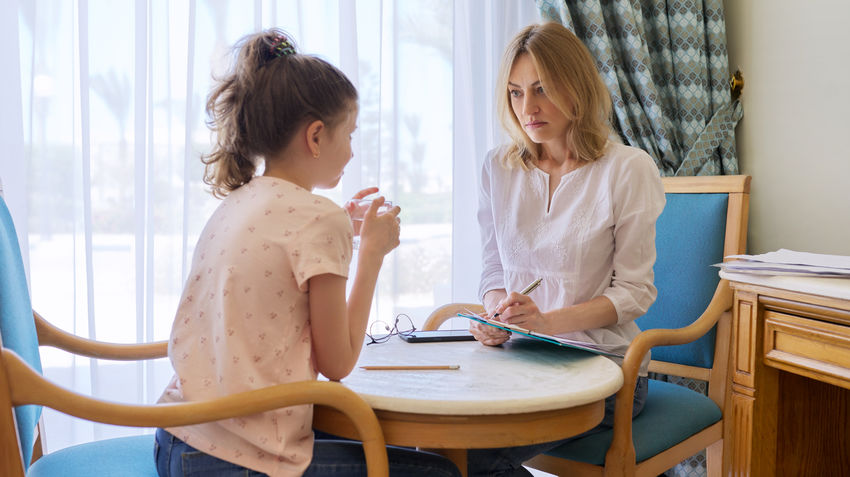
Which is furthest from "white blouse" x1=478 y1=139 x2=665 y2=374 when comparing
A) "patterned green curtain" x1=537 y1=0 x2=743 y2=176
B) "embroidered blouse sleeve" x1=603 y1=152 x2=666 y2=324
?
"patterned green curtain" x1=537 y1=0 x2=743 y2=176

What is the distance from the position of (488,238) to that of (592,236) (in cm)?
38

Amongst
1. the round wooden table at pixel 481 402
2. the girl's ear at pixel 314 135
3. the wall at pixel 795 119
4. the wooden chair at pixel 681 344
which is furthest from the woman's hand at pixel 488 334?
the wall at pixel 795 119

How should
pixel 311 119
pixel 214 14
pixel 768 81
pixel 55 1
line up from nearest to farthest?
pixel 311 119
pixel 55 1
pixel 214 14
pixel 768 81

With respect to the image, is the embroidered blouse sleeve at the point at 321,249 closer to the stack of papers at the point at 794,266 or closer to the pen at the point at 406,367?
the pen at the point at 406,367

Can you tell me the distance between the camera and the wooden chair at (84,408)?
3.25 ft

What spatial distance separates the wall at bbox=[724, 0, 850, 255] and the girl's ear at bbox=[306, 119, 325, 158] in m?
1.73

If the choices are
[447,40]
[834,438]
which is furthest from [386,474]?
[447,40]

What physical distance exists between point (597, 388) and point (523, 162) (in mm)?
849

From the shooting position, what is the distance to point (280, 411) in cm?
114

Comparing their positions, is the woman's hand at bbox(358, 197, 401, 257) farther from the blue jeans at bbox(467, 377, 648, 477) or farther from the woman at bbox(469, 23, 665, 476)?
the blue jeans at bbox(467, 377, 648, 477)

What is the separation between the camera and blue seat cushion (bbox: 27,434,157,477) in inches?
50.1

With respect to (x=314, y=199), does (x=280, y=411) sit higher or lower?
lower

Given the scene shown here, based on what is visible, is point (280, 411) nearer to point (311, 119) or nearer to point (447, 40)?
point (311, 119)

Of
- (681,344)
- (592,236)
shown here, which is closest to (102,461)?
(592,236)
